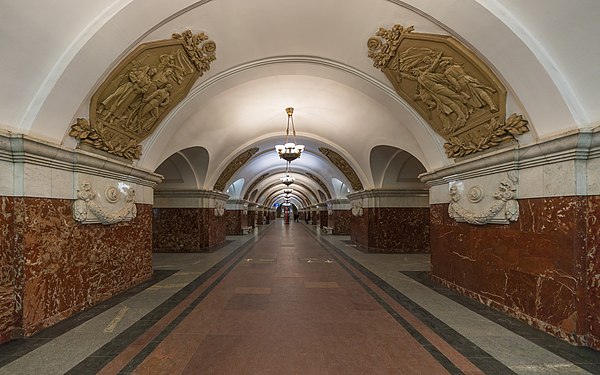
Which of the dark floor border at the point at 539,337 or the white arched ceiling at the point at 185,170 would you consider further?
the white arched ceiling at the point at 185,170

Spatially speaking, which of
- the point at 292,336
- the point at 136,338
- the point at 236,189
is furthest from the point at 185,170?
the point at 292,336

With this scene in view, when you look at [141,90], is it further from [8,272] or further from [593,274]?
[593,274]

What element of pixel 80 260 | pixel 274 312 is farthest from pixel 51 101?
pixel 274 312

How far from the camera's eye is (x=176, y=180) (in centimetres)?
1074

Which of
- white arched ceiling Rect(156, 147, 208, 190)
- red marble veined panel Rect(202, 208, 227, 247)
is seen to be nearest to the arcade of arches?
white arched ceiling Rect(156, 147, 208, 190)

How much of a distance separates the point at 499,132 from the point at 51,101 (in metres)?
5.49

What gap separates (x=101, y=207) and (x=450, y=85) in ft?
17.6

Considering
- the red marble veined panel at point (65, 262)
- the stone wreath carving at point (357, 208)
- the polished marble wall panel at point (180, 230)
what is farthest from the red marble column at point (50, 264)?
the stone wreath carving at point (357, 208)

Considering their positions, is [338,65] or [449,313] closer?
[449,313]

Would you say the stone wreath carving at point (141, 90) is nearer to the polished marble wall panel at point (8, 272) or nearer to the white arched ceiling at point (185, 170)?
the polished marble wall panel at point (8, 272)

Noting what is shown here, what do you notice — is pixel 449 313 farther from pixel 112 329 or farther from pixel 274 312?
pixel 112 329

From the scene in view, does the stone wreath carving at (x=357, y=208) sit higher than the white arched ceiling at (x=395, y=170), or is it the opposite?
the white arched ceiling at (x=395, y=170)

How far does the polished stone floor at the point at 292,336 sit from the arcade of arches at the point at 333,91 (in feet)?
0.66

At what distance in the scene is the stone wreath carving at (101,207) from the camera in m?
4.33
